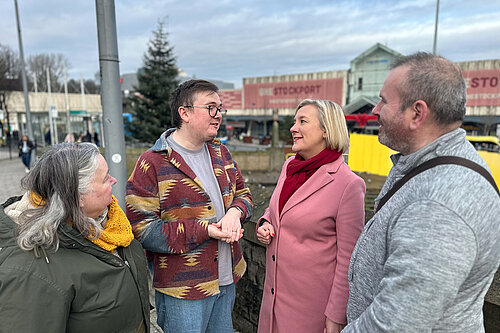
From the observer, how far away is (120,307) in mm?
1528

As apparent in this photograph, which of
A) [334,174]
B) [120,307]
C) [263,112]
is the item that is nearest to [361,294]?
[334,174]

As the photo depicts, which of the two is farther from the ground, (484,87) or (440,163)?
(484,87)

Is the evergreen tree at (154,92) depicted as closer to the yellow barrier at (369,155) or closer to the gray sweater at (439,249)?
the yellow barrier at (369,155)

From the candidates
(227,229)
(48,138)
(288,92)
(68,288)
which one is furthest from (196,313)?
(288,92)

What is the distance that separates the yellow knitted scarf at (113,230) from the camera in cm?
144

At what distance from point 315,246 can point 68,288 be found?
1266mm

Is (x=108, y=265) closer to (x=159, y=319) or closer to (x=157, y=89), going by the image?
(x=159, y=319)

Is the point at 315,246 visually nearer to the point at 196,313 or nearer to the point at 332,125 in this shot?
the point at 332,125

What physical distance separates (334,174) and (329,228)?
1.06 feet

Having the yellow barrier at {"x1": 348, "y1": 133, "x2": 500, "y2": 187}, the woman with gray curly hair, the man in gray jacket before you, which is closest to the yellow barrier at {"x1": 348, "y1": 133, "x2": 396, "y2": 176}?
the yellow barrier at {"x1": 348, "y1": 133, "x2": 500, "y2": 187}

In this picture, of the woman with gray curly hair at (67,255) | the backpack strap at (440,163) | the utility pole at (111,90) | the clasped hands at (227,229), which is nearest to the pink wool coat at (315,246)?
the clasped hands at (227,229)

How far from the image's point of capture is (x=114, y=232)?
1.66 metres

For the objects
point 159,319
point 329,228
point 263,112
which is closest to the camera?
point 329,228

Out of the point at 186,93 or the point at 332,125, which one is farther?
the point at 186,93
